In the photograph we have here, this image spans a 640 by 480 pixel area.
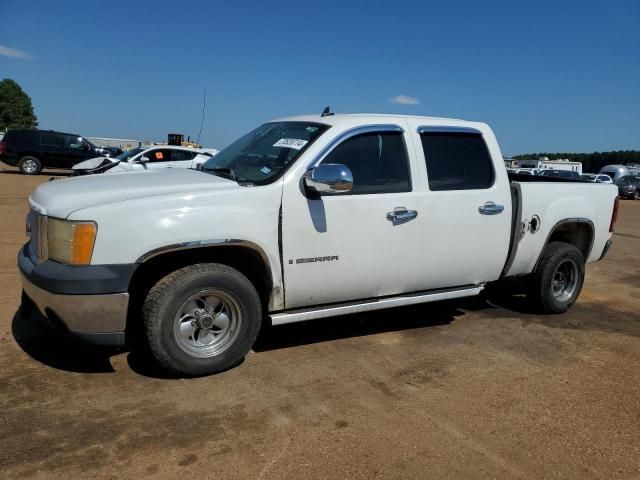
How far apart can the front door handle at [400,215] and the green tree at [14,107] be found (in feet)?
388

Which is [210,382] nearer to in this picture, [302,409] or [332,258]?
[302,409]

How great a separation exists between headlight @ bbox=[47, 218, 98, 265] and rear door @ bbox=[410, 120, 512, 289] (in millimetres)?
2515

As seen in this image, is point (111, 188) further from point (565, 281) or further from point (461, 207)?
point (565, 281)

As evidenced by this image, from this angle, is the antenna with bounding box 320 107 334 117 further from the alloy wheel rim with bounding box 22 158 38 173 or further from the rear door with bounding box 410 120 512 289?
the alloy wheel rim with bounding box 22 158 38 173

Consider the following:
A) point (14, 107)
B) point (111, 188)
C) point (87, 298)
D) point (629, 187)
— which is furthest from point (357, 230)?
point (14, 107)

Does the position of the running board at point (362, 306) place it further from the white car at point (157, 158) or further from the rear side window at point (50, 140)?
the rear side window at point (50, 140)

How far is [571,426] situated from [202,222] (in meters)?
2.67

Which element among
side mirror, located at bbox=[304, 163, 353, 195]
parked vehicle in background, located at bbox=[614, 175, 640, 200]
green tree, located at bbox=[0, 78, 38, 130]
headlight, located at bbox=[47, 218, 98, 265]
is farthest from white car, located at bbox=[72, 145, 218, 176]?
green tree, located at bbox=[0, 78, 38, 130]

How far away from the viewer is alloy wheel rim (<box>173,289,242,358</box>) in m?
3.77

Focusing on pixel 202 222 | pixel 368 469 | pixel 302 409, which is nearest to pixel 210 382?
pixel 302 409

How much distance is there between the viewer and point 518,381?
4.13m

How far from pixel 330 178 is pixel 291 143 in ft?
2.26

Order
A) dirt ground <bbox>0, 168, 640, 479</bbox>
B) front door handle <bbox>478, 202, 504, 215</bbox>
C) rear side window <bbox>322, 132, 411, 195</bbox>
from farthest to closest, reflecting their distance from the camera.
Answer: front door handle <bbox>478, 202, 504, 215</bbox>, rear side window <bbox>322, 132, 411, 195</bbox>, dirt ground <bbox>0, 168, 640, 479</bbox>

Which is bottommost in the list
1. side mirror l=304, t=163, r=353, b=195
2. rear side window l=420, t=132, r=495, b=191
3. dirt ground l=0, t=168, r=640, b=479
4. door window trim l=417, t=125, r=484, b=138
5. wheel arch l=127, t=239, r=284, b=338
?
dirt ground l=0, t=168, r=640, b=479
